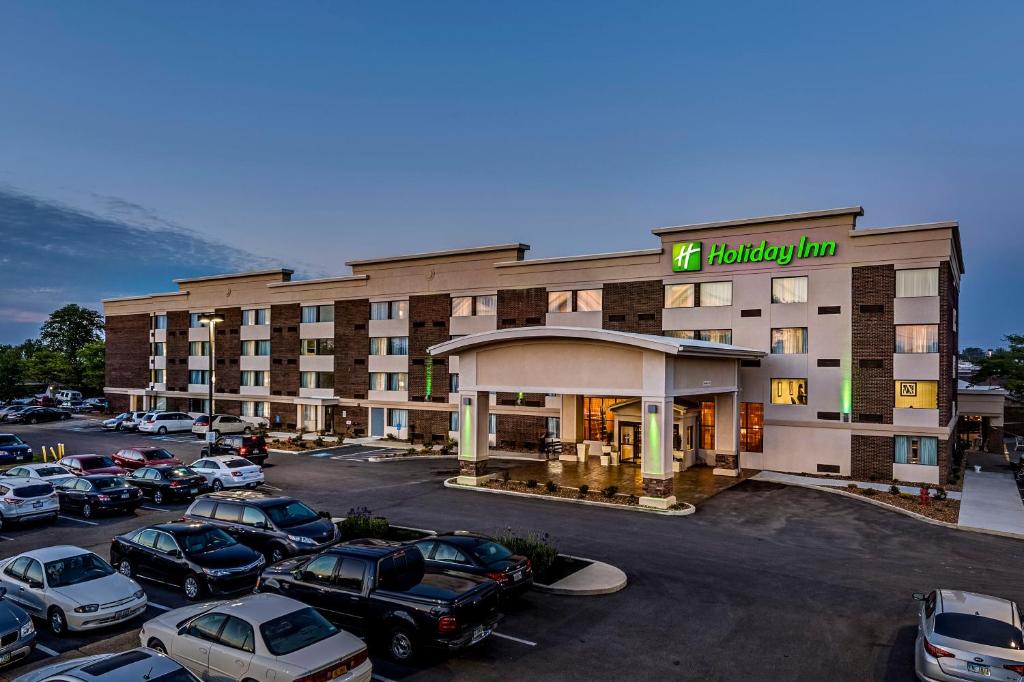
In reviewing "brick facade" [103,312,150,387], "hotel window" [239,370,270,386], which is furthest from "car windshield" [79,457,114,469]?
"brick facade" [103,312,150,387]

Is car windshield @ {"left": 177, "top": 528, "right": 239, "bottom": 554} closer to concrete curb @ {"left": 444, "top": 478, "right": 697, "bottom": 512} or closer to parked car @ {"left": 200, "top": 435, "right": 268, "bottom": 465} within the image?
concrete curb @ {"left": 444, "top": 478, "right": 697, "bottom": 512}

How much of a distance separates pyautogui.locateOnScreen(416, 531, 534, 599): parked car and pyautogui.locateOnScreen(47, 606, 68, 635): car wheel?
24.7ft

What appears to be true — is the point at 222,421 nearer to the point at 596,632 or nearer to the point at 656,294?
the point at 656,294

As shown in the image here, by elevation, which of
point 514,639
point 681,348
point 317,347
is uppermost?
point 681,348

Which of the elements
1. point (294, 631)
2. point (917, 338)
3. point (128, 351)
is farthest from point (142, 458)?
point (128, 351)

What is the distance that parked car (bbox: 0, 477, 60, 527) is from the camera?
2341 centimetres

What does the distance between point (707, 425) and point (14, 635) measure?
3385 cm

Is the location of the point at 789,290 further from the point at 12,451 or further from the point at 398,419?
the point at 12,451

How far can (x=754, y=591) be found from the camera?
16.9 m

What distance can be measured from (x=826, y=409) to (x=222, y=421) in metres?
43.8

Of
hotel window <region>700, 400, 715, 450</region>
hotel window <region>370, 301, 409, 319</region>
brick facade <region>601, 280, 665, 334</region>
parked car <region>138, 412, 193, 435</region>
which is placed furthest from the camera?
parked car <region>138, 412, 193, 435</region>

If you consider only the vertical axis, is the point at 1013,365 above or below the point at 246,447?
above

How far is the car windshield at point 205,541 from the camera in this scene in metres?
16.5

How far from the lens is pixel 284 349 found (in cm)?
5756
